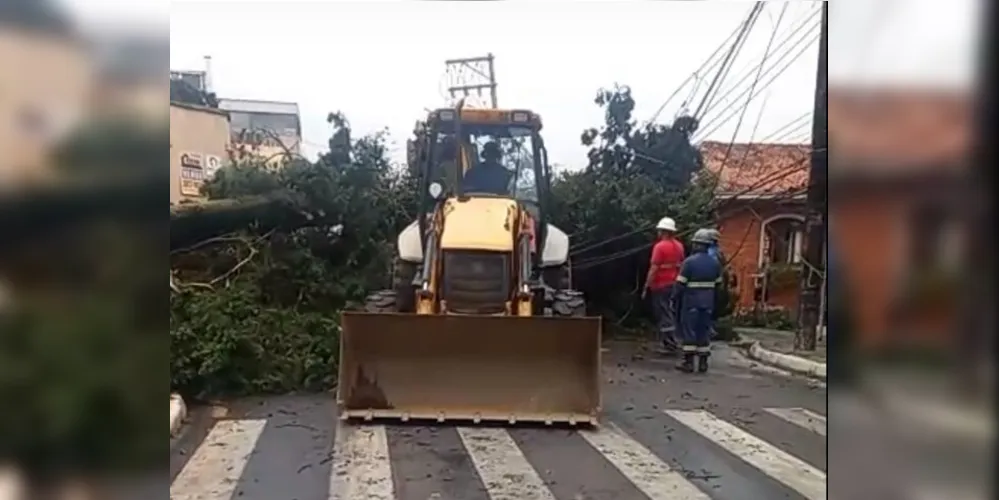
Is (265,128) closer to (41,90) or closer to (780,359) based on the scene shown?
(41,90)

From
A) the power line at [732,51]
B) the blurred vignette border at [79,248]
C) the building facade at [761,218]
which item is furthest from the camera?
the building facade at [761,218]

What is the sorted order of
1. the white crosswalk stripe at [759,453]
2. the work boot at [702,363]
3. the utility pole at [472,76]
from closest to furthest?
the white crosswalk stripe at [759,453] → the utility pole at [472,76] → the work boot at [702,363]

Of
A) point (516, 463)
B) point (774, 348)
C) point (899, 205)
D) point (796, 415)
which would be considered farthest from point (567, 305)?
point (899, 205)

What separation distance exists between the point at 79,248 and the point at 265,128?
290 centimetres

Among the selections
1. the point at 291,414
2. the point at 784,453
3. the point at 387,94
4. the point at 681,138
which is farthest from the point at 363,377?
the point at 681,138

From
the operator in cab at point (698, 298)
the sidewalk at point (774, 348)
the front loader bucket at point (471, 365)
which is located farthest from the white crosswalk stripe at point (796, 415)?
the front loader bucket at point (471, 365)

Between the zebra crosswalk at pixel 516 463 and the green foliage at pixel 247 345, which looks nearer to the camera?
the zebra crosswalk at pixel 516 463

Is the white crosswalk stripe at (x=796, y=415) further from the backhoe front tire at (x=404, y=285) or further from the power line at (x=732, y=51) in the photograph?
the backhoe front tire at (x=404, y=285)

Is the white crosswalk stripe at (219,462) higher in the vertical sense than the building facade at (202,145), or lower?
lower

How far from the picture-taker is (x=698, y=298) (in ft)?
18.7

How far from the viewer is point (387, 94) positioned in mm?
4930

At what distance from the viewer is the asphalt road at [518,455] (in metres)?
3.52

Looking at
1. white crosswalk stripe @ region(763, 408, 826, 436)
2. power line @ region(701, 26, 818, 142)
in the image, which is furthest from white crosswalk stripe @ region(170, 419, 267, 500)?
power line @ region(701, 26, 818, 142)

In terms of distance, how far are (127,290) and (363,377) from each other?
2.67 metres
